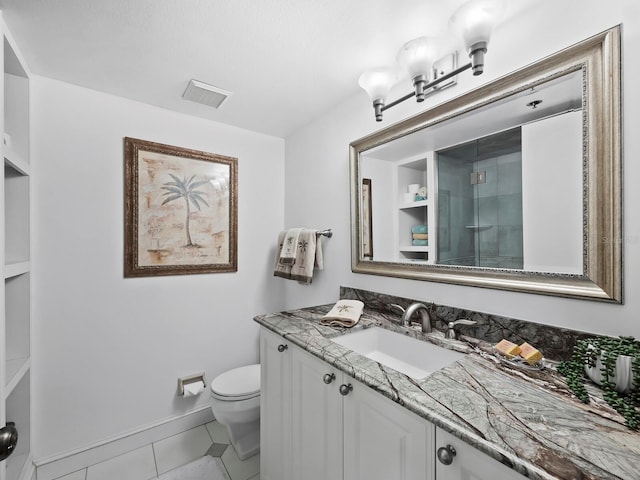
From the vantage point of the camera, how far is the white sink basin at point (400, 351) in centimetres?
116

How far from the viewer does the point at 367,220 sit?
1.70 metres

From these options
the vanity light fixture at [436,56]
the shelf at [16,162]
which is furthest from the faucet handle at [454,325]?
the shelf at [16,162]

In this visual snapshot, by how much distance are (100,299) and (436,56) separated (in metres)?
2.19

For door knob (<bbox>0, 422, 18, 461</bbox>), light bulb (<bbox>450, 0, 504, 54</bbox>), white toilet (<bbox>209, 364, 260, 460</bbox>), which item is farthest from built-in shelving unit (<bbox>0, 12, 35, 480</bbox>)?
light bulb (<bbox>450, 0, 504, 54</bbox>)

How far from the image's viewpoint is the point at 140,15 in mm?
1161

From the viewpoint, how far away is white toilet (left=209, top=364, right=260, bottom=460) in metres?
1.64

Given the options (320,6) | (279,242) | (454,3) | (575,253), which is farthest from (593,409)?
(279,242)

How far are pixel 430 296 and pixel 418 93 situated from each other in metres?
0.91

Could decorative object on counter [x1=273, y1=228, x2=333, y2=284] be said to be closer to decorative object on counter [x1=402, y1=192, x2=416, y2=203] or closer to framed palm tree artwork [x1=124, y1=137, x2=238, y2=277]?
framed palm tree artwork [x1=124, y1=137, x2=238, y2=277]

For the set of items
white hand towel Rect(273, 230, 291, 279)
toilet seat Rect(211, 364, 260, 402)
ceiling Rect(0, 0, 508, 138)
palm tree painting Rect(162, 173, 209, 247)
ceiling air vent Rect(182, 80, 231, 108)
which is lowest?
toilet seat Rect(211, 364, 260, 402)

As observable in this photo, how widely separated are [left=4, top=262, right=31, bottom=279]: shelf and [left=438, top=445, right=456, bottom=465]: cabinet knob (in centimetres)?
172

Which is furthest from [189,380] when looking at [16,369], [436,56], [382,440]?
[436,56]

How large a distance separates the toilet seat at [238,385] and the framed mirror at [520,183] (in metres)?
1.07

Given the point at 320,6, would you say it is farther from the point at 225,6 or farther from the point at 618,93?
the point at 618,93
